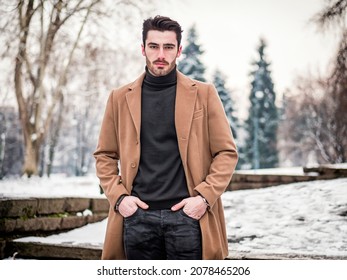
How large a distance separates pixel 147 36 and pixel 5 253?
2147 millimetres

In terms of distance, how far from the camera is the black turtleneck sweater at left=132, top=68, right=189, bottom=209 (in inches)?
61.3

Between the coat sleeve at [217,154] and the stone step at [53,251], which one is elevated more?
the coat sleeve at [217,154]

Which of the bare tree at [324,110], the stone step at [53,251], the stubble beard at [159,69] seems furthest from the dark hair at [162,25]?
the bare tree at [324,110]

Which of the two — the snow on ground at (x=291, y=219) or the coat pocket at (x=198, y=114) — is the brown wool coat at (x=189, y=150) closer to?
the coat pocket at (x=198, y=114)

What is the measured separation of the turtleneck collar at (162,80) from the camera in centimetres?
167

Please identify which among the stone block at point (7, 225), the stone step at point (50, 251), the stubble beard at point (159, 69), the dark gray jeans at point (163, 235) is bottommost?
the stone step at point (50, 251)

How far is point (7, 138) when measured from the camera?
49.4 ft

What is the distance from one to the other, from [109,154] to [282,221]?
256cm

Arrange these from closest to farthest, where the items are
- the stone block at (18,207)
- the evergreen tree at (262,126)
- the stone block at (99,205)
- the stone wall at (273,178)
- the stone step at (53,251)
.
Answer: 1. the stone step at (53,251)
2. the stone block at (18,207)
3. the stone block at (99,205)
4. the stone wall at (273,178)
5. the evergreen tree at (262,126)

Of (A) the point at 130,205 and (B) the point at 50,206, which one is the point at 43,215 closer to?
(B) the point at 50,206

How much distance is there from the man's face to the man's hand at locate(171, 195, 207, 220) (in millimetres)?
557
